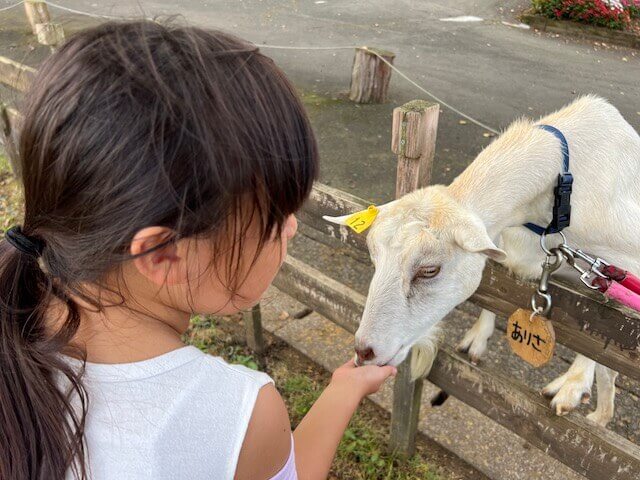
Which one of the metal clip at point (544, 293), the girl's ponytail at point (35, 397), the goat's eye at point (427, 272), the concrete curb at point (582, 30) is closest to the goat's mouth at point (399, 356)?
the goat's eye at point (427, 272)

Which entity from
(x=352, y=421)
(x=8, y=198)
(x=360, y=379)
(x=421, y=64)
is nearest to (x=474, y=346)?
(x=352, y=421)

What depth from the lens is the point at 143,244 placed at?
98 cm

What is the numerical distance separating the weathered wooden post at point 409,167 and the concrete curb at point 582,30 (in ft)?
35.9

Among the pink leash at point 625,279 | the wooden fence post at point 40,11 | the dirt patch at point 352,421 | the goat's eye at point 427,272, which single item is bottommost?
the dirt patch at point 352,421

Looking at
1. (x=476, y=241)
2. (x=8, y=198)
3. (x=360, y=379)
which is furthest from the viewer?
(x=8, y=198)

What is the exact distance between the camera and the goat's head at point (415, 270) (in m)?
2.24

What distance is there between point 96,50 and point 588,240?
97.9 inches

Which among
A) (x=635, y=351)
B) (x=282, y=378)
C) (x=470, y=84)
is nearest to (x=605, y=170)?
(x=635, y=351)

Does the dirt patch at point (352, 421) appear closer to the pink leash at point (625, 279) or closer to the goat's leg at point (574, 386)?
the goat's leg at point (574, 386)

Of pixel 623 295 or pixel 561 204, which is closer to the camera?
pixel 623 295

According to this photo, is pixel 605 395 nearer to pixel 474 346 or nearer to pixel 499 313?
pixel 474 346

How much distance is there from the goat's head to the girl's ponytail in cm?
137

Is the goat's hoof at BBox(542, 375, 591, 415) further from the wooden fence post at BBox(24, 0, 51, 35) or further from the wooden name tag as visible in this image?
the wooden fence post at BBox(24, 0, 51, 35)

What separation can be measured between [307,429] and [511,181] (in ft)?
5.14
